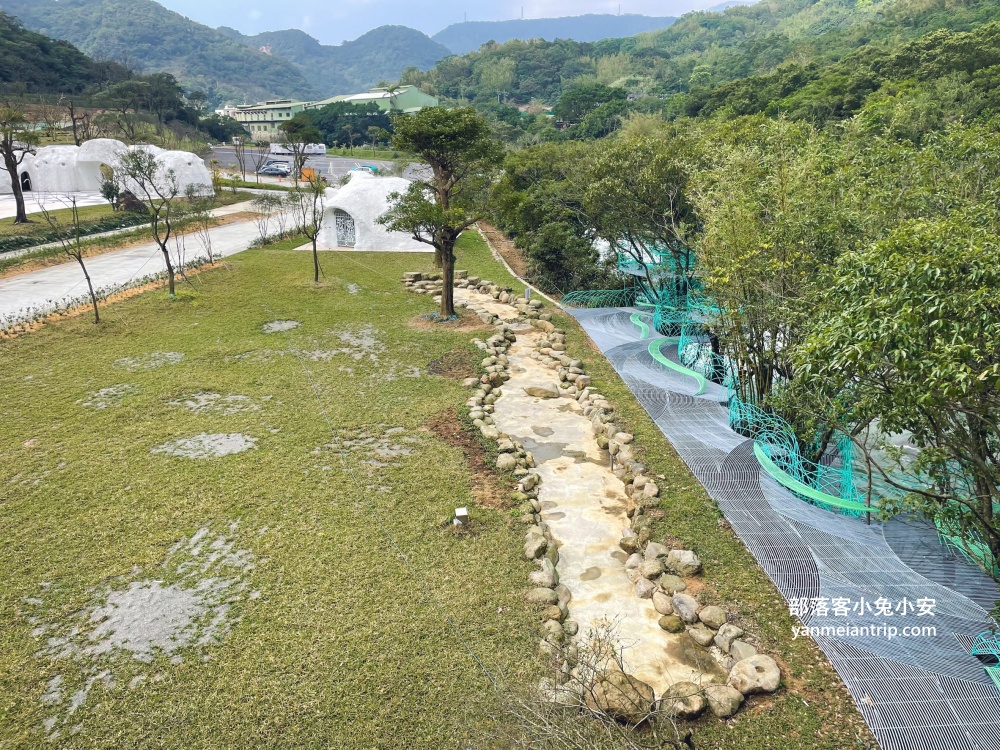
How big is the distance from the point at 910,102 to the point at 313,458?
26018 mm

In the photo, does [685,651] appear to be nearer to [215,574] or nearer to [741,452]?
[741,452]

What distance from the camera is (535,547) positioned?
752 centimetres

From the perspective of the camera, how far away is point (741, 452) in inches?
366

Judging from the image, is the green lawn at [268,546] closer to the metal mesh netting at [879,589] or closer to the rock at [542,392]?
the rock at [542,392]

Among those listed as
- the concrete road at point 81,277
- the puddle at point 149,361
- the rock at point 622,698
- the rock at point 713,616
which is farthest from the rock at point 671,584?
the concrete road at point 81,277

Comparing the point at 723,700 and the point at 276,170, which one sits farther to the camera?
the point at 276,170

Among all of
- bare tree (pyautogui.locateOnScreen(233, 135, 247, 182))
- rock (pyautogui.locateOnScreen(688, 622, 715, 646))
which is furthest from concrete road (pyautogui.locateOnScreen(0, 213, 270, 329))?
bare tree (pyautogui.locateOnScreen(233, 135, 247, 182))

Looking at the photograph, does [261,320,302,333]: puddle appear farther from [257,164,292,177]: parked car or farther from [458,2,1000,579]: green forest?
[257,164,292,177]: parked car

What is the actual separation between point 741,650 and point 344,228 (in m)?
24.2

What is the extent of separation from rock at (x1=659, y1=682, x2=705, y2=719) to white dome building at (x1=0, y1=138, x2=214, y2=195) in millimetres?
39388

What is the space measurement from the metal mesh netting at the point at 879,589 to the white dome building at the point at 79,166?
1486 inches

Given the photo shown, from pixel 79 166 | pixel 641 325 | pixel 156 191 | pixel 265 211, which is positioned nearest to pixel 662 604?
A: pixel 641 325

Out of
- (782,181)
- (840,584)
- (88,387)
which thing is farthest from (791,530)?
(88,387)

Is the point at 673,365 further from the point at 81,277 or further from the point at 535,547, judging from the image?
the point at 81,277
